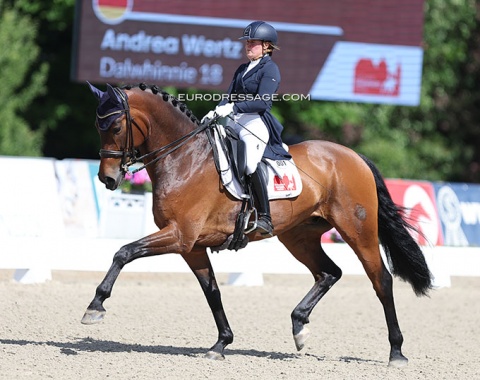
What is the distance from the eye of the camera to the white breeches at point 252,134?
704 centimetres

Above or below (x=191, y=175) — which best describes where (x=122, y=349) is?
below

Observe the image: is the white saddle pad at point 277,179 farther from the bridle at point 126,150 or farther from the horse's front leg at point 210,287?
the bridle at point 126,150

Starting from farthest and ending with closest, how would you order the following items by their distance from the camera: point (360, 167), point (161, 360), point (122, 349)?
1. point (360, 167)
2. point (122, 349)
3. point (161, 360)

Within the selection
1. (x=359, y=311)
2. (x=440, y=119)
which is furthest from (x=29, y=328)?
(x=440, y=119)

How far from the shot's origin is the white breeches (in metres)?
7.04

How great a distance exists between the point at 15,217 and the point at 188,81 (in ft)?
15.0

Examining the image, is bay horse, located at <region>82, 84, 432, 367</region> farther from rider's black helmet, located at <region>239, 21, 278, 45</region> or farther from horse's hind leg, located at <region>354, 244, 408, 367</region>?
rider's black helmet, located at <region>239, 21, 278, 45</region>

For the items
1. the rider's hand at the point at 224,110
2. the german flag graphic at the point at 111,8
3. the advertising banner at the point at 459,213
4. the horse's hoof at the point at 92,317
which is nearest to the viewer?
the horse's hoof at the point at 92,317

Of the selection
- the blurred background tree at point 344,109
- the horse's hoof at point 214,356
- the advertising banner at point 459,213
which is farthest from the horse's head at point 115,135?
the blurred background tree at point 344,109

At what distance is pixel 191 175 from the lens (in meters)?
6.90

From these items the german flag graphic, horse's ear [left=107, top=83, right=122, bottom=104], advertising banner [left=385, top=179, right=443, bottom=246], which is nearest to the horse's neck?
horse's ear [left=107, top=83, right=122, bottom=104]

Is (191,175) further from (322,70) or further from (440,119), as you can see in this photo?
(440,119)

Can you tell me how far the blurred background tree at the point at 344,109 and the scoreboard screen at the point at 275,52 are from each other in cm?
167

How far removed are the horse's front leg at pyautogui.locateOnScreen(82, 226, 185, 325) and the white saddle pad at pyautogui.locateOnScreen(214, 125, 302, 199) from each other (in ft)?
2.13
